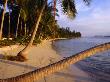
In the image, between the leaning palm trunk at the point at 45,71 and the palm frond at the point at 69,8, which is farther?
the palm frond at the point at 69,8

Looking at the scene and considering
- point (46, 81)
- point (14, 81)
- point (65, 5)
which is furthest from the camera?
point (65, 5)

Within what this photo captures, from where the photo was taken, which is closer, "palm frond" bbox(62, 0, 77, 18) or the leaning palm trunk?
the leaning palm trunk

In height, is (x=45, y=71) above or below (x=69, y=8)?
below

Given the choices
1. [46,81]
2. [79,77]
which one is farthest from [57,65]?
[79,77]

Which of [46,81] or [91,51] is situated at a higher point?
[91,51]

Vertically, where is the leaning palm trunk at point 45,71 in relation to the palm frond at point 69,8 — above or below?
below

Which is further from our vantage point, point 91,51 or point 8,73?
point 8,73

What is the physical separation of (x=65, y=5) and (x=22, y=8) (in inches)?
912

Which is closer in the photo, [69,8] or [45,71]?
[45,71]

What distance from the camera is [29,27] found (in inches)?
2120

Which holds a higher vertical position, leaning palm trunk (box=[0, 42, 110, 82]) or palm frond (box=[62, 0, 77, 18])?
palm frond (box=[62, 0, 77, 18])

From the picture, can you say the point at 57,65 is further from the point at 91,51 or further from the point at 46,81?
the point at 46,81

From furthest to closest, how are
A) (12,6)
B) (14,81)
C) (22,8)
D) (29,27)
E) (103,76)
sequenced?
(29,27) → (12,6) → (22,8) → (103,76) → (14,81)

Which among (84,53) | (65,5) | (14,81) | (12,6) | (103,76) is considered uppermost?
(12,6)
